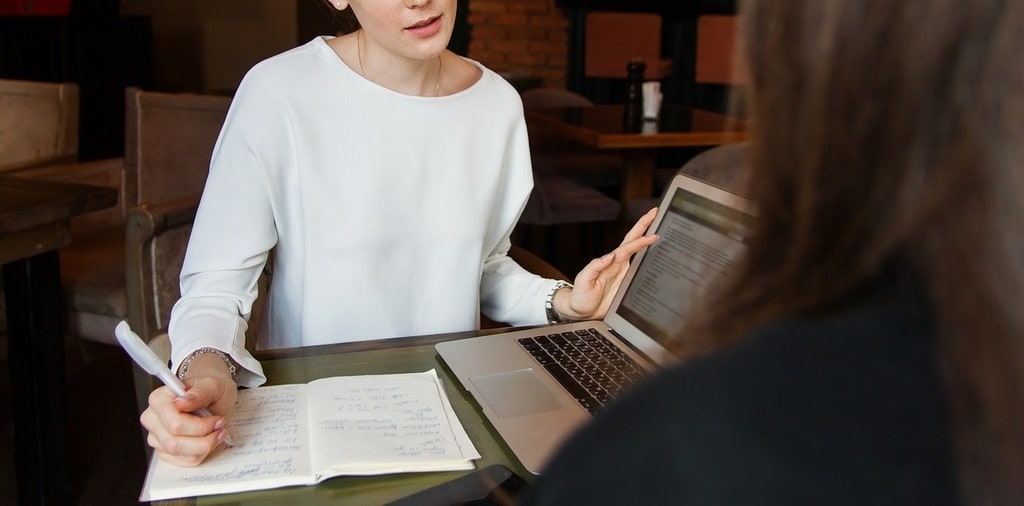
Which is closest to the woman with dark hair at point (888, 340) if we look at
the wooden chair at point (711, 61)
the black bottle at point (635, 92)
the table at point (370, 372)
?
the table at point (370, 372)

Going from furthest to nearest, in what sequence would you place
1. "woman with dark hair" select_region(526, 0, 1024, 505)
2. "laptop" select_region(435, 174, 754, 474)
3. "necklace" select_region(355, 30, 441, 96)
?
"necklace" select_region(355, 30, 441, 96)
"laptop" select_region(435, 174, 754, 474)
"woman with dark hair" select_region(526, 0, 1024, 505)

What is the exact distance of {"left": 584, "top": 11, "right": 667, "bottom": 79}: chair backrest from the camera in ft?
16.9

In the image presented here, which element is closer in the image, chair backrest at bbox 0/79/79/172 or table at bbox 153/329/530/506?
table at bbox 153/329/530/506

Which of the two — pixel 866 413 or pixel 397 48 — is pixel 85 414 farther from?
pixel 866 413

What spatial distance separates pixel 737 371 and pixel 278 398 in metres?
0.70

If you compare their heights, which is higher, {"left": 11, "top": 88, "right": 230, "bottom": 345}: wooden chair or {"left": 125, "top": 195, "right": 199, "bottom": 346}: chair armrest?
{"left": 11, "top": 88, "right": 230, "bottom": 345}: wooden chair

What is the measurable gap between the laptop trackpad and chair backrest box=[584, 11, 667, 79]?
4137 millimetres

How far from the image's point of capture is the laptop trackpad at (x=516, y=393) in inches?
37.9

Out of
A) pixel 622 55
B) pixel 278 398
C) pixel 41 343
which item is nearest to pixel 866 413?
pixel 278 398

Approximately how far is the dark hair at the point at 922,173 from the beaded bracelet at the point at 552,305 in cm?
88

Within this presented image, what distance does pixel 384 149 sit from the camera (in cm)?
127

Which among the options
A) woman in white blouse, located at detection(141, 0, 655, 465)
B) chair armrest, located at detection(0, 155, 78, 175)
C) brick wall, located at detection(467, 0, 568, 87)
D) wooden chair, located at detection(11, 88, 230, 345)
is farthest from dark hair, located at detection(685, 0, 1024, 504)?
brick wall, located at detection(467, 0, 568, 87)

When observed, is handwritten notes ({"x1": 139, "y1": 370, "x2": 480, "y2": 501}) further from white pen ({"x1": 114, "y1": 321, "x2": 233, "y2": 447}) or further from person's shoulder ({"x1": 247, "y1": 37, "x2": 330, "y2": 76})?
Result: person's shoulder ({"x1": 247, "y1": 37, "x2": 330, "y2": 76})

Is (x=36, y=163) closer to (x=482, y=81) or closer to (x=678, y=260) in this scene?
(x=482, y=81)
